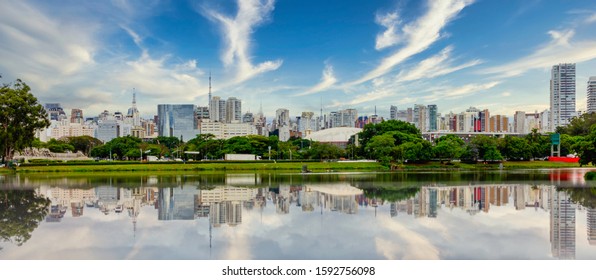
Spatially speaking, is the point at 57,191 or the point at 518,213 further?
the point at 57,191

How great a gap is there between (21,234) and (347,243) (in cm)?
473

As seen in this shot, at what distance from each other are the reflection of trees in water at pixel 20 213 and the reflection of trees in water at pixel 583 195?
10038 mm

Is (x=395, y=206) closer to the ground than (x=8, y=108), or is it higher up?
closer to the ground

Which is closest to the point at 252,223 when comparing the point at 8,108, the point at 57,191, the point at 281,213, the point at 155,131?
the point at 281,213

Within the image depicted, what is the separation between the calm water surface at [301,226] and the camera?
5.30 metres

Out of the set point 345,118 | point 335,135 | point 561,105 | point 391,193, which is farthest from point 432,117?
point 391,193

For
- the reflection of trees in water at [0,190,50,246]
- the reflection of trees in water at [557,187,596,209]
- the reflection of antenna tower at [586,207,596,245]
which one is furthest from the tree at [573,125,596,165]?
the reflection of trees in water at [0,190,50,246]

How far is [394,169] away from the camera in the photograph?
917 inches

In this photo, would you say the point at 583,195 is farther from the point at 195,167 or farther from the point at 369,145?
the point at 369,145

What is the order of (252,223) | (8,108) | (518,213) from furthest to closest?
(8,108)
(518,213)
(252,223)

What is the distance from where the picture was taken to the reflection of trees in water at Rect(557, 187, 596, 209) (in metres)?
8.84

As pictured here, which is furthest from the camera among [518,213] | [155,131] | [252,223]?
[155,131]

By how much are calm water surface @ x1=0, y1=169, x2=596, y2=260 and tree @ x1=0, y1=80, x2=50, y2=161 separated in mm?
11842
